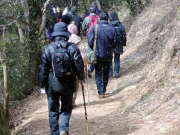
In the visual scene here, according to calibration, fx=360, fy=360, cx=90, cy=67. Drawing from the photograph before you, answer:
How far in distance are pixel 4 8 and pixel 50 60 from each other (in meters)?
5.39

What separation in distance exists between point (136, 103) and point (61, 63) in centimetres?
273

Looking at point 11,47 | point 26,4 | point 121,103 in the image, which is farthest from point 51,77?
point 26,4

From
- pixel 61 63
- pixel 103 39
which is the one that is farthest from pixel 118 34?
pixel 61 63

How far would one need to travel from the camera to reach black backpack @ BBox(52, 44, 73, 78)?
566 centimetres

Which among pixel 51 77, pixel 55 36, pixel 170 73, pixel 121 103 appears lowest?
pixel 121 103

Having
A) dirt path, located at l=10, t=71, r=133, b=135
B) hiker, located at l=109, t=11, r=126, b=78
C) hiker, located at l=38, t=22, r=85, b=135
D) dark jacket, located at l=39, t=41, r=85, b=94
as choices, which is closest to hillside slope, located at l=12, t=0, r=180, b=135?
dirt path, located at l=10, t=71, r=133, b=135

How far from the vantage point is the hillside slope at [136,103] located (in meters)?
6.54

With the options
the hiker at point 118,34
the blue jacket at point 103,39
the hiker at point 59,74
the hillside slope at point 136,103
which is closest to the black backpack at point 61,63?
the hiker at point 59,74

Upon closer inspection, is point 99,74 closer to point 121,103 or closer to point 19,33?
point 121,103

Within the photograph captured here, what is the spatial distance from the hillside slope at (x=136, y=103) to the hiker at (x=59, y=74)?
1.07m

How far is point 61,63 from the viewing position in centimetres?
566

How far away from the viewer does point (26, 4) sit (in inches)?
454

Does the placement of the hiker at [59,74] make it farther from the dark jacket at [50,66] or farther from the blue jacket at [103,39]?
the blue jacket at [103,39]

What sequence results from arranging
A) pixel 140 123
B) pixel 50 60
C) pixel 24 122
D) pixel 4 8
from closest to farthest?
pixel 50 60 → pixel 140 123 → pixel 24 122 → pixel 4 8
